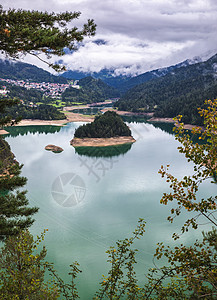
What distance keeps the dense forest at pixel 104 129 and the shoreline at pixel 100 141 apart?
4.17ft

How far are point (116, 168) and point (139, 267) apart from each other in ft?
75.5

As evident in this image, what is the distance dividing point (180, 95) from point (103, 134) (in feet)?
260

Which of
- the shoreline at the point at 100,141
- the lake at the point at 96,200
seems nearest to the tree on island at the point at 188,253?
the lake at the point at 96,200

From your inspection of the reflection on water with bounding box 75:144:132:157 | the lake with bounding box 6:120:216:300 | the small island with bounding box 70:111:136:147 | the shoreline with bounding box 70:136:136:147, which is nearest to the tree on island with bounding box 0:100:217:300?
the lake with bounding box 6:120:216:300

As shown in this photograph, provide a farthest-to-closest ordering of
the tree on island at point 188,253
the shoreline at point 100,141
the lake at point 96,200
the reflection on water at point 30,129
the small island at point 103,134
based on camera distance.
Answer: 1. the reflection on water at point 30,129
2. the small island at point 103,134
3. the shoreline at point 100,141
4. the lake at point 96,200
5. the tree on island at point 188,253

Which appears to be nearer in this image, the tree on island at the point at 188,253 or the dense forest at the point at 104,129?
the tree on island at the point at 188,253

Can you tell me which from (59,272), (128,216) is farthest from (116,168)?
(59,272)

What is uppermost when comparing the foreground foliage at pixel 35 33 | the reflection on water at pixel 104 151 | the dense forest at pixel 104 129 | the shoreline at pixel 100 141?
the foreground foliage at pixel 35 33

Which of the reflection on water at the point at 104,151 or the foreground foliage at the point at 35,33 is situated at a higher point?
the foreground foliage at the point at 35,33

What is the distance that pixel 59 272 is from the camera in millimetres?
15023

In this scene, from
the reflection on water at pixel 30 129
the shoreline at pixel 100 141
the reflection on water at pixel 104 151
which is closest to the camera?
the reflection on water at pixel 104 151

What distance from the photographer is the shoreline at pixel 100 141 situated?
54.3 m

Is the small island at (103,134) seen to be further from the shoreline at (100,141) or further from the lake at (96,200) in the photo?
the lake at (96,200)

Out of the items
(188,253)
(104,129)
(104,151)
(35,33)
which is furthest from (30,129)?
(188,253)
